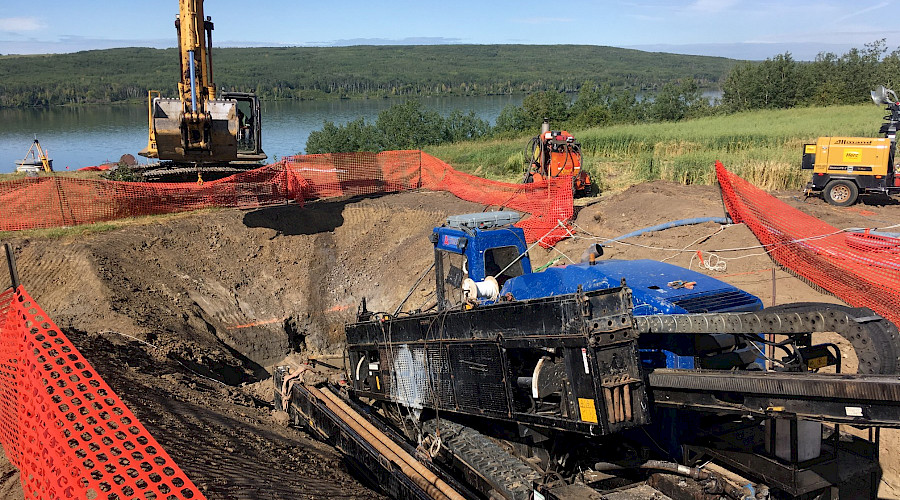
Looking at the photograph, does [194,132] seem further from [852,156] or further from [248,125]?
[852,156]

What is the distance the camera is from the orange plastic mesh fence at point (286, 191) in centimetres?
1642

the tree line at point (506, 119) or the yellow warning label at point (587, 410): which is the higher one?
the tree line at point (506, 119)

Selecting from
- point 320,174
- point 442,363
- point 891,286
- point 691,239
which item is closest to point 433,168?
point 320,174

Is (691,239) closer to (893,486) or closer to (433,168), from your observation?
(893,486)

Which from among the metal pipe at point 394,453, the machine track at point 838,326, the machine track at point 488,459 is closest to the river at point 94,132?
the metal pipe at point 394,453

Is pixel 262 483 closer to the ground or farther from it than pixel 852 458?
closer to the ground

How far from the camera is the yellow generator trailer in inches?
695

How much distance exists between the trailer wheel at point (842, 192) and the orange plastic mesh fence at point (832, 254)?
4.08m

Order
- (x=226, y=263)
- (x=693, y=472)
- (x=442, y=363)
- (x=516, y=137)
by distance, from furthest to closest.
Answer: (x=516, y=137), (x=226, y=263), (x=442, y=363), (x=693, y=472)

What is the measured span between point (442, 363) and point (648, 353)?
1.89m

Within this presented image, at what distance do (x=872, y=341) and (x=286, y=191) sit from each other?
58.7 ft

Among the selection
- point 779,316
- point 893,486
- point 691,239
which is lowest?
point 893,486

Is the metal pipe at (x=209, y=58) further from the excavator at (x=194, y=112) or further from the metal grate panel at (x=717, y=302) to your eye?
the metal grate panel at (x=717, y=302)

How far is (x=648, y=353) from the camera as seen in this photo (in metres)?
4.93
